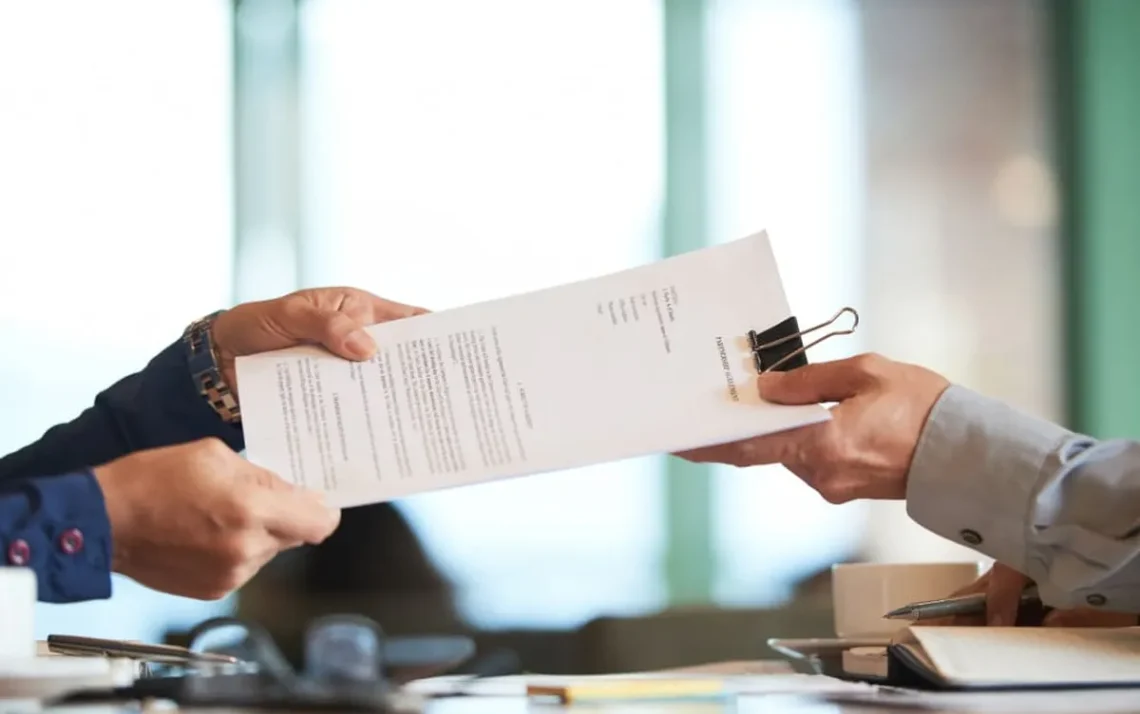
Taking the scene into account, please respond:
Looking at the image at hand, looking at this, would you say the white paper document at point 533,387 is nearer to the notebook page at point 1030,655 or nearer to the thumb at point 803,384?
the thumb at point 803,384

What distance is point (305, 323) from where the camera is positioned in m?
1.17

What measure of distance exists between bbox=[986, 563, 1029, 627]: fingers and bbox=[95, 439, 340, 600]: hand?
0.59 metres

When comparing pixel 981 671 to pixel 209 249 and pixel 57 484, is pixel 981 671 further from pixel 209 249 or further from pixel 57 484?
pixel 209 249

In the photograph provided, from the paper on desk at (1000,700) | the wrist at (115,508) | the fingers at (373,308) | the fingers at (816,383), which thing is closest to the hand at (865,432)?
the fingers at (816,383)

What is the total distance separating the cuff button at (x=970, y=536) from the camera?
42.2 inches

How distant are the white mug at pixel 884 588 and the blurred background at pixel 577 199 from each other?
203 centimetres

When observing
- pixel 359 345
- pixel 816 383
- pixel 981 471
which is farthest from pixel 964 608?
pixel 359 345

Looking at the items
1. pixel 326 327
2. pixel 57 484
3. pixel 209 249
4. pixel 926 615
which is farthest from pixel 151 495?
pixel 209 249

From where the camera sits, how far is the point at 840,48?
11.2 feet

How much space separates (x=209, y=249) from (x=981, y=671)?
2830mm

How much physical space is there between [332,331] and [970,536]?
58 centimetres

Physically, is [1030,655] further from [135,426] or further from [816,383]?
[135,426]

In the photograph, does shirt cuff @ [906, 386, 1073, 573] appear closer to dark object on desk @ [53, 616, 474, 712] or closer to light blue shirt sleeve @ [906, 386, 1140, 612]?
light blue shirt sleeve @ [906, 386, 1140, 612]

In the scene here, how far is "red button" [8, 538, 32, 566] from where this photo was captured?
0.88 m
